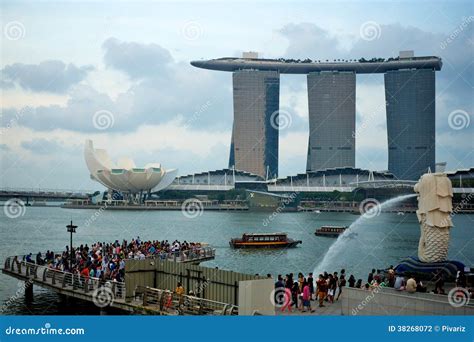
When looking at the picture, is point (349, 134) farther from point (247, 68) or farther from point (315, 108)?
point (247, 68)

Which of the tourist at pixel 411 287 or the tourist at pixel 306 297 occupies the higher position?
the tourist at pixel 411 287

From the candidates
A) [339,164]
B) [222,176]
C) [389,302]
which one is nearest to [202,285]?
[389,302]

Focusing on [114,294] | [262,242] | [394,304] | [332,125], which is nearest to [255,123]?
[332,125]

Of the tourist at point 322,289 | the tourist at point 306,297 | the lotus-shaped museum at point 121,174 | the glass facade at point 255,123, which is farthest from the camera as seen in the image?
the glass facade at point 255,123

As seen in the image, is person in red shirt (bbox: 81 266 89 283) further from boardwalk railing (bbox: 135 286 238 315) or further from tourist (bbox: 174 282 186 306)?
tourist (bbox: 174 282 186 306)

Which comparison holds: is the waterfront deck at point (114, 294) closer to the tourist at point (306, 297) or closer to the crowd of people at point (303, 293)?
the crowd of people at point (303, 293)

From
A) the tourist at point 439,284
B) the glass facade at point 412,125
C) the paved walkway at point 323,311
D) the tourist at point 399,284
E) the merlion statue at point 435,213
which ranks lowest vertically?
the paved walkway at point 323,311

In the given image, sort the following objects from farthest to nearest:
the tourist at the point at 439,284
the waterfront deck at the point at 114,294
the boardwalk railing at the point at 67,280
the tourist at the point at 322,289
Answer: the boardwalk railing at the point at 67,280 → the tourist at the point at 439,284 → the tourist at the point at 322,289 → the waterfront deck at the point at 114,294

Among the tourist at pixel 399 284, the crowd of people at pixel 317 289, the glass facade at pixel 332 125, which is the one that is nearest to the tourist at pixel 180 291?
the crowd of people at pixel 317 289
